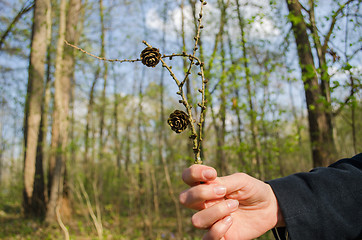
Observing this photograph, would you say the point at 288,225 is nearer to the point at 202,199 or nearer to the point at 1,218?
the point at 202,199

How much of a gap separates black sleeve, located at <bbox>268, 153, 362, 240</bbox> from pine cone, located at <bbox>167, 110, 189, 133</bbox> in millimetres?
599

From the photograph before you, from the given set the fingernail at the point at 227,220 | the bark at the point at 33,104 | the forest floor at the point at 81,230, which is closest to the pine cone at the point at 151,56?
the fingernail at the point at 227,220

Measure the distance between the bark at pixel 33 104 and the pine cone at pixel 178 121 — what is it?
935cm

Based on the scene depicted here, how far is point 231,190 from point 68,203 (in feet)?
30.4

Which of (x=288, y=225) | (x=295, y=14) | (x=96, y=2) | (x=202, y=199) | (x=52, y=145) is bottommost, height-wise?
(x=288, y=225)

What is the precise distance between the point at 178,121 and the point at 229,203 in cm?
36

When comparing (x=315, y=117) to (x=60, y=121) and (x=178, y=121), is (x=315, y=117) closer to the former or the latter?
(x=178, y=121)

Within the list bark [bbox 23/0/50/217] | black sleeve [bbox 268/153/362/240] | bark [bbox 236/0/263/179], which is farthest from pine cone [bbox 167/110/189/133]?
bark [bbox 23/0/50/217]

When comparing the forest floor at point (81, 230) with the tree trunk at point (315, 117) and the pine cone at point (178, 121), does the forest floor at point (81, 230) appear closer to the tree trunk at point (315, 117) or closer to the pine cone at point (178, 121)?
the tree trunk at point (315, 117)

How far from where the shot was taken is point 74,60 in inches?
346

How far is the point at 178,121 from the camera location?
0.86m

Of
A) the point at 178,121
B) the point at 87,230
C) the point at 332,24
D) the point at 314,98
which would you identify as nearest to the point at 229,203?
the point at 178,121

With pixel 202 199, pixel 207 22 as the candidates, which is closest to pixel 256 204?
pixel 202 199

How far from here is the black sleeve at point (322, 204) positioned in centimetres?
112
